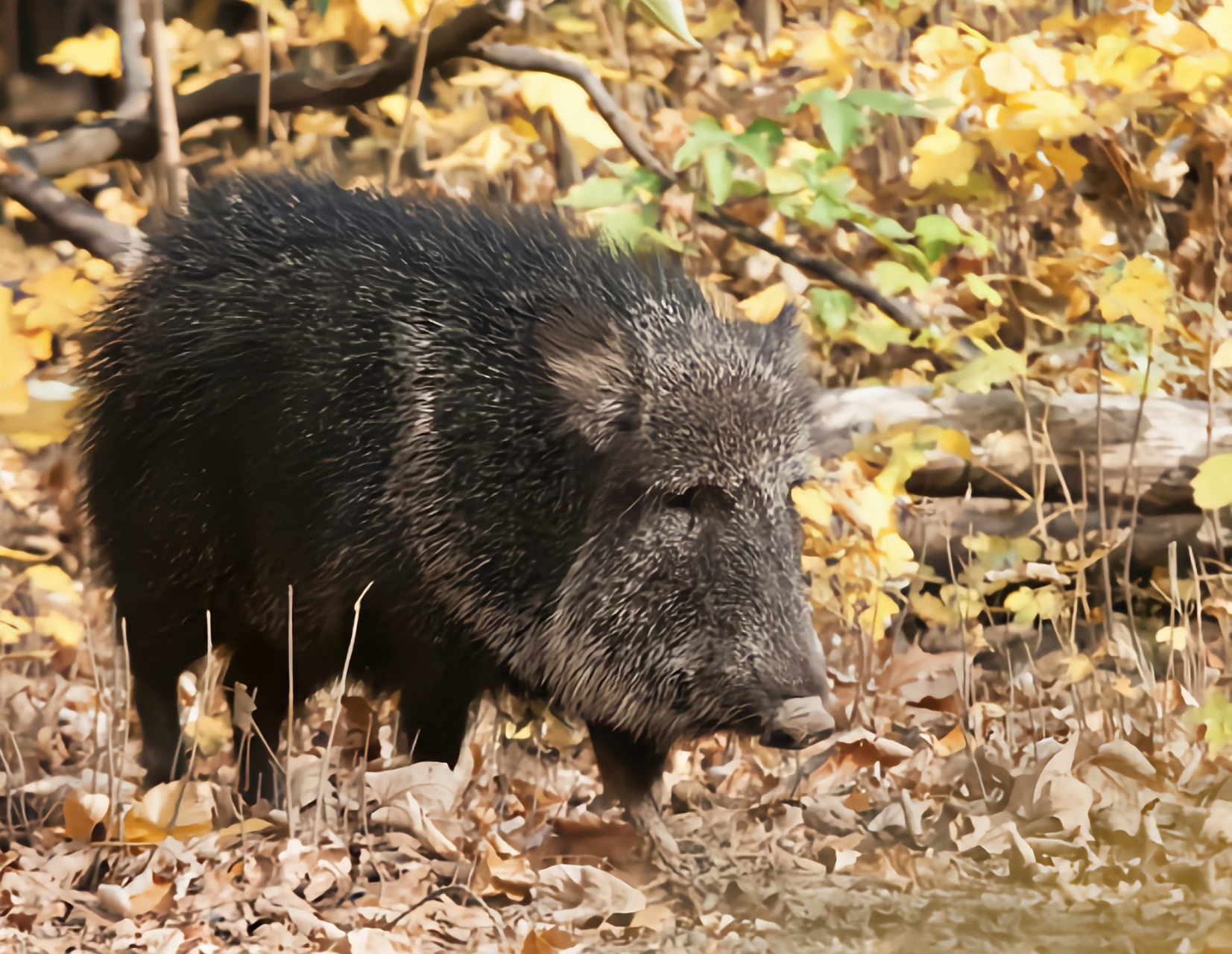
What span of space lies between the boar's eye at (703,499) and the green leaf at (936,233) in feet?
5.36

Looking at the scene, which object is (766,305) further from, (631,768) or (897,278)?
(631,768)

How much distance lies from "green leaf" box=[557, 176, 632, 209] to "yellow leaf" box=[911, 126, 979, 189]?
91 centimetres

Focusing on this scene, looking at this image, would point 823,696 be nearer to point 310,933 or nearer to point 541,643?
point 541,643

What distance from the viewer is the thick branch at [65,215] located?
13.7 feet

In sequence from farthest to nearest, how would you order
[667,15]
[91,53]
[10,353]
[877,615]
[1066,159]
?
1. [1066,159]
2. [91,53]
3. [877,615]
4. [10,353]
5. [667,15]

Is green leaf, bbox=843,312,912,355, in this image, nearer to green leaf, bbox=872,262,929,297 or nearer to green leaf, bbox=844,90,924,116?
green leaf, bbox=872,262,929,297

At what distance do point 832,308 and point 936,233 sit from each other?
0.42 metres

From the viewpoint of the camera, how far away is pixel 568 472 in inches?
127

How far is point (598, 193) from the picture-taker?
4.18 meters

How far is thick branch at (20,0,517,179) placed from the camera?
14.3ft

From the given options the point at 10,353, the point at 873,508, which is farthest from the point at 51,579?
the point at 873,508

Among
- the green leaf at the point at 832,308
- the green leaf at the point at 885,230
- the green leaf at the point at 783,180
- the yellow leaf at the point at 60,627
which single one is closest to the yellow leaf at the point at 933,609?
the green leaf at the point at 832,308

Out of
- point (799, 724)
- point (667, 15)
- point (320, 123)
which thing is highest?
point (667, 15)

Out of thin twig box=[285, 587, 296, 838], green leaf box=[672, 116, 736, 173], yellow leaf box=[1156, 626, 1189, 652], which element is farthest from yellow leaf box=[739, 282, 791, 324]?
thin twig box=[285, 587, 296, 838]
